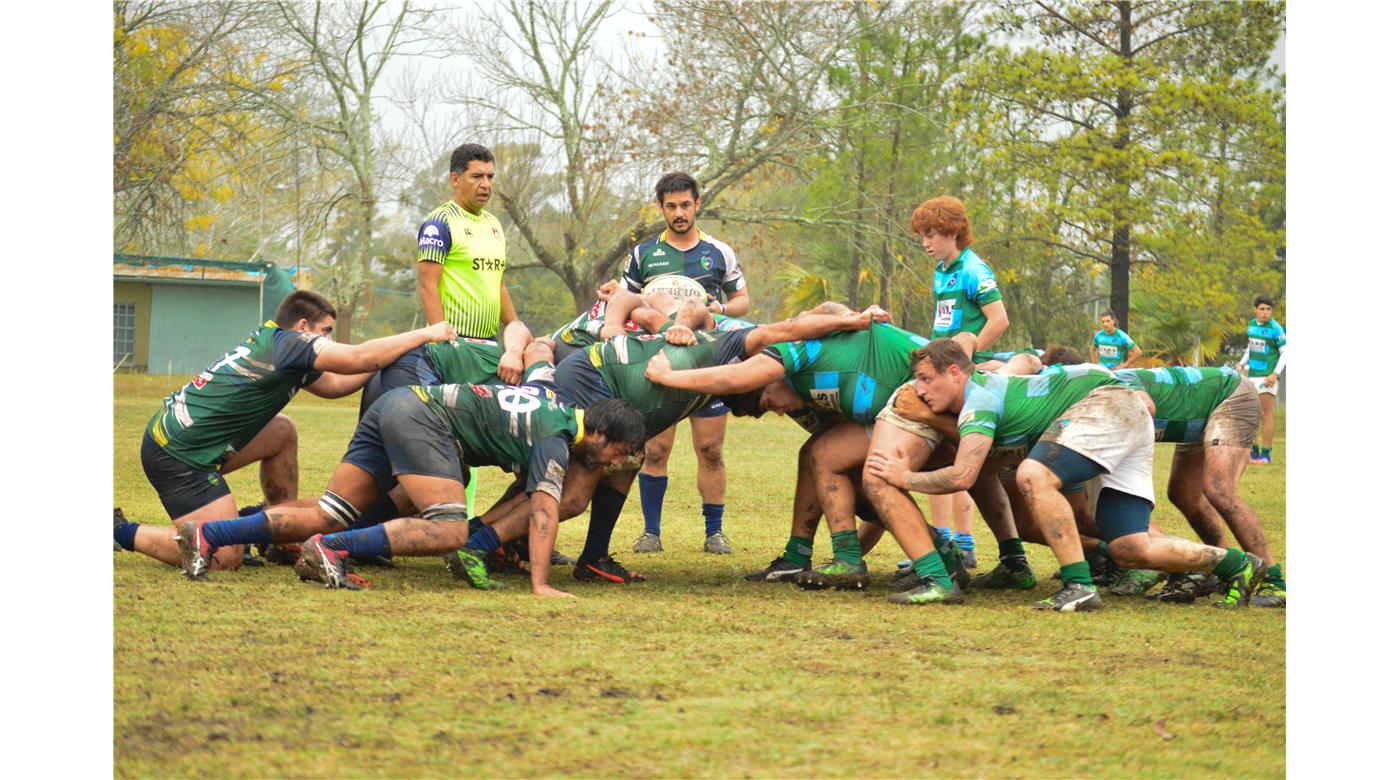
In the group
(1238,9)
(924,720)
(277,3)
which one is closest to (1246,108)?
(1238,9)

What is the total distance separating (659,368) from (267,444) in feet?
6.40

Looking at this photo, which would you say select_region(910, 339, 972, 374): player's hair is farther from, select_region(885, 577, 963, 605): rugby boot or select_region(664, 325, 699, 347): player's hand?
select_region(664, 325, 699, 347): player's hand

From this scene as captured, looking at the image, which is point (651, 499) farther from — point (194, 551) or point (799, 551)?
point (194, 551)

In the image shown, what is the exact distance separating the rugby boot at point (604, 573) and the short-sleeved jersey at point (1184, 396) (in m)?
2.36

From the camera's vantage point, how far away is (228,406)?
18.8 feet

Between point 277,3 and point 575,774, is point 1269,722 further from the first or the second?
point 277,3

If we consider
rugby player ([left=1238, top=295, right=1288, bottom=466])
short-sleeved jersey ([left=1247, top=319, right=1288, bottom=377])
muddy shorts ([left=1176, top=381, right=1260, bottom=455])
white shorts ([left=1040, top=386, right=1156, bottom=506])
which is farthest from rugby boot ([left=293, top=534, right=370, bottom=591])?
short-sleeved jersey ([left=1247, top=319, right=1288, bottom=377])

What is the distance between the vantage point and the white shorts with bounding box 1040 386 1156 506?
527cm

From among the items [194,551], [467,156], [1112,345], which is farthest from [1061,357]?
[1112,345]

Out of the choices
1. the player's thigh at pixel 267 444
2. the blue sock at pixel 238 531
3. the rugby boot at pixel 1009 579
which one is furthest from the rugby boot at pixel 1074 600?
the player's thigh at pixel 267 444

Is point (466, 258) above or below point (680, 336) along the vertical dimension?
above

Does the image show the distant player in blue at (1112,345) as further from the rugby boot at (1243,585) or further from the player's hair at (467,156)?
the player's hair at (467,156)

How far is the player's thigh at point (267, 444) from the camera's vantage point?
20.2ft

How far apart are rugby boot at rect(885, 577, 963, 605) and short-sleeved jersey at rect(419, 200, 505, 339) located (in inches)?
98.5
